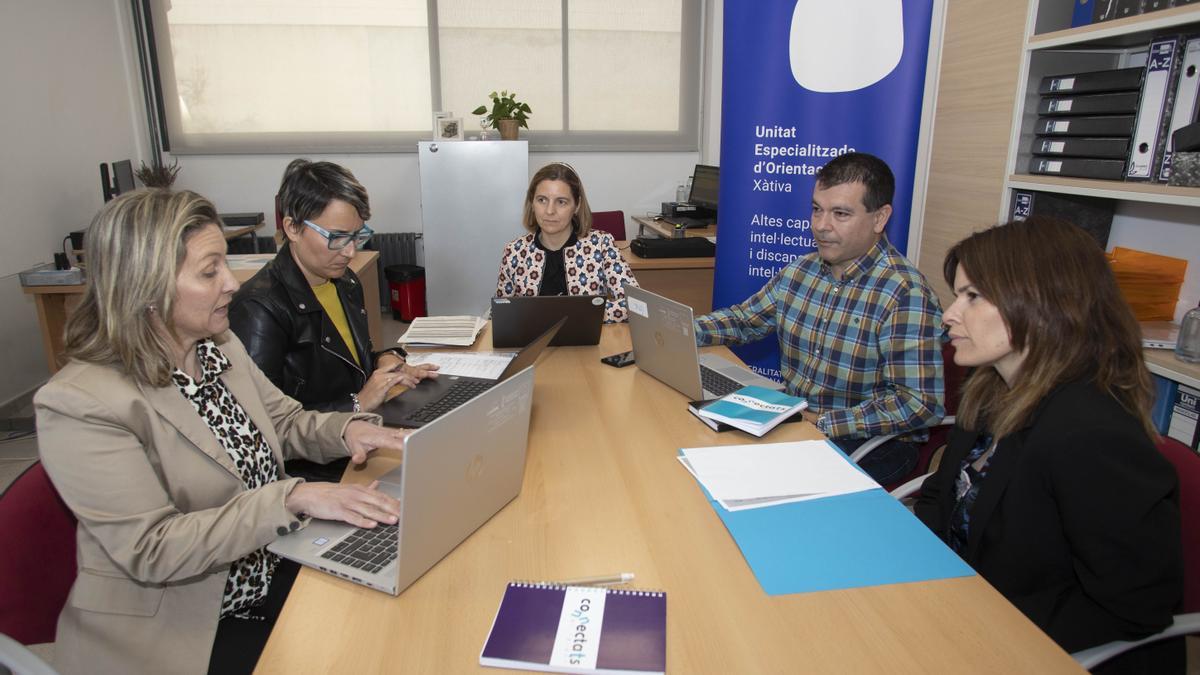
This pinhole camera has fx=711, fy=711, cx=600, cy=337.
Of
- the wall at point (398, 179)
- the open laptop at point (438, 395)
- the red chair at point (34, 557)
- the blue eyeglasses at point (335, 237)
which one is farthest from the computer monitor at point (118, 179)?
the red chair at point (34, 557)

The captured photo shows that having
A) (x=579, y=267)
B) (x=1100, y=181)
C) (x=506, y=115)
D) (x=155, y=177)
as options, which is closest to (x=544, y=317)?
(x=579, y=267)

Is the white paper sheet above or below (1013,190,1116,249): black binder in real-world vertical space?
below

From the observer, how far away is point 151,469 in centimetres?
122

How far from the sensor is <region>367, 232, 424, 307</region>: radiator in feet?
18.9

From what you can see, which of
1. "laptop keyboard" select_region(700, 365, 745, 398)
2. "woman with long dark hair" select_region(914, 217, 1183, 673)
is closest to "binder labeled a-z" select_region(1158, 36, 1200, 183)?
"woman with long dark hair" select_region(914, 217, 1183, 673)

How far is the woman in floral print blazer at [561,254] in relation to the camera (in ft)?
9.75

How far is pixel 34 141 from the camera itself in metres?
4.05

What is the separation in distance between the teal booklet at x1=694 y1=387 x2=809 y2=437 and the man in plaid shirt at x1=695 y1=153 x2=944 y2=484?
0.16 m

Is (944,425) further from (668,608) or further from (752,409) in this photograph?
(668,608)

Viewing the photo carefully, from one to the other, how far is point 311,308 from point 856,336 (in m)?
1.58

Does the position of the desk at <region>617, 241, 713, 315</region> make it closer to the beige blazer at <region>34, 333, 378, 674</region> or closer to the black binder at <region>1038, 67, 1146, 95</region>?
the black binder at <region>1038, 67, 1146, 95</region>

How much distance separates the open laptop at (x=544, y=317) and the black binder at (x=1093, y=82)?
5.63 ft

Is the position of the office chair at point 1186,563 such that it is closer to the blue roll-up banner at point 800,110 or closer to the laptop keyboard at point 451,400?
the laptop keyboard at point 451,400

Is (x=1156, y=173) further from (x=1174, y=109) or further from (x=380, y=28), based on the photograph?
(x=380, y=28)
